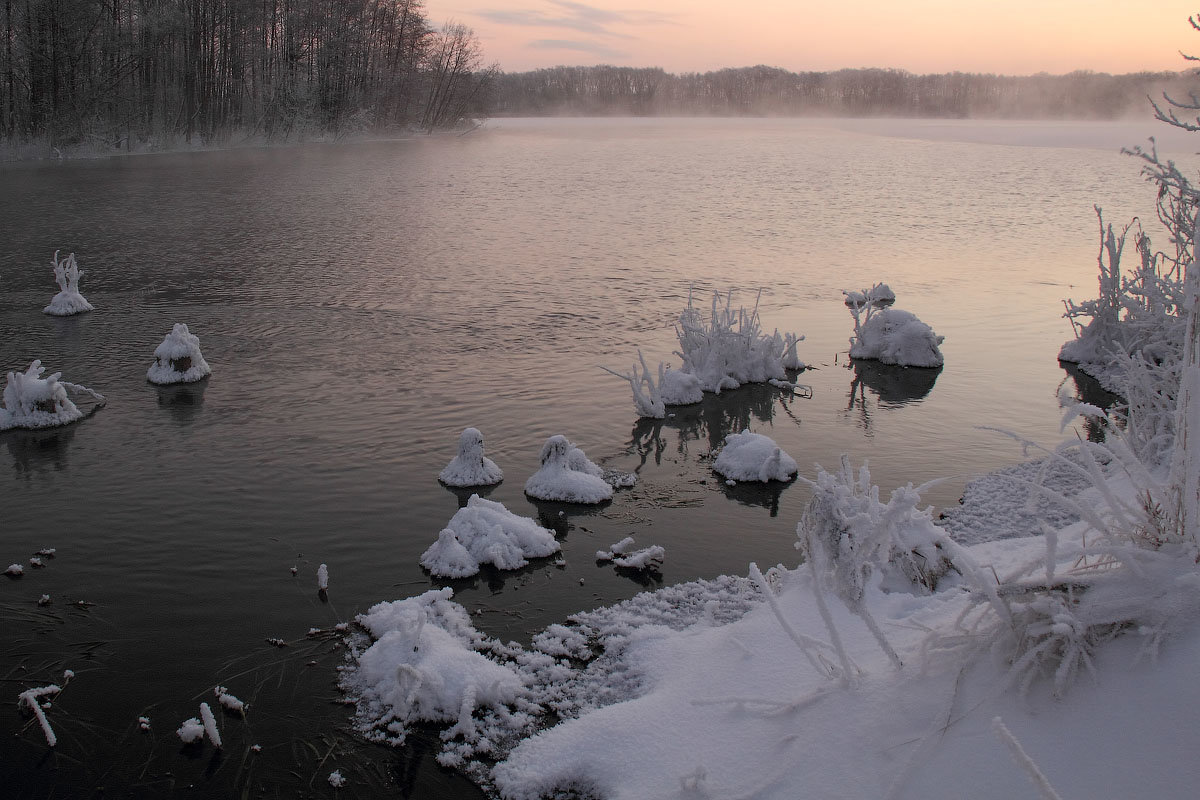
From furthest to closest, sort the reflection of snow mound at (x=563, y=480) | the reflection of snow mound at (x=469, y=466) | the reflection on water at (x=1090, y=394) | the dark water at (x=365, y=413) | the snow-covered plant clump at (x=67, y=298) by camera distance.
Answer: the snow-covered plant clump at (x=67, y=298), the reflection on water at (x=1090, y=394), the reflection of snow mound at (x=469, y=466), the reflection of snow mound at (x=563, y=480), the dark water at (x=365, y=413)

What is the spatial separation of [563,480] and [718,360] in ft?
23.3

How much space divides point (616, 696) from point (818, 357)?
14.8m

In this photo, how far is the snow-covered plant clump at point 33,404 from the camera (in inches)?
627

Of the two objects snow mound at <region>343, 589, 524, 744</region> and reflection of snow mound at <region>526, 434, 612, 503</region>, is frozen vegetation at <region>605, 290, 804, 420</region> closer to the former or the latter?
reflection of snow mound at <region>526, 434, 612, 503</region>

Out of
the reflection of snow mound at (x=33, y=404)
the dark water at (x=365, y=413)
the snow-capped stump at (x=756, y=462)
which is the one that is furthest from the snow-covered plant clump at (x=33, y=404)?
the snow-capped stump at (x=756, y=462)

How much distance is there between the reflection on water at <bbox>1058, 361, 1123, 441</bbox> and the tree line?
6075cm

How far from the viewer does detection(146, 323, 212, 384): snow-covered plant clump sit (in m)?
18.2

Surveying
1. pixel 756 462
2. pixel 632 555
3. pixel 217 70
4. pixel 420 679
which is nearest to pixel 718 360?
pixel 756 462

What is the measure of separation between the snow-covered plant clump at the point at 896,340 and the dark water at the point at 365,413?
0.70 m

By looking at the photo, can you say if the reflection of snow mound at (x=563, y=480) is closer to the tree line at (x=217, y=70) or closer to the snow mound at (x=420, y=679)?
the snow mound at (x=420, y=679)

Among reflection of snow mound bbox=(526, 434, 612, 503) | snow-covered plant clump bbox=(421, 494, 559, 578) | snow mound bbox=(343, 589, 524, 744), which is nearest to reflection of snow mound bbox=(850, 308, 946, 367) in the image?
reflection of snow mound bbox=(526, 434, 612, 503)

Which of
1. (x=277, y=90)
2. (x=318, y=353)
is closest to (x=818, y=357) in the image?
(x=318, y=353)

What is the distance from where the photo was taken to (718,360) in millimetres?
19547

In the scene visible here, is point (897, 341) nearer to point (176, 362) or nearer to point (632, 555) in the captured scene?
point (632, 555)
